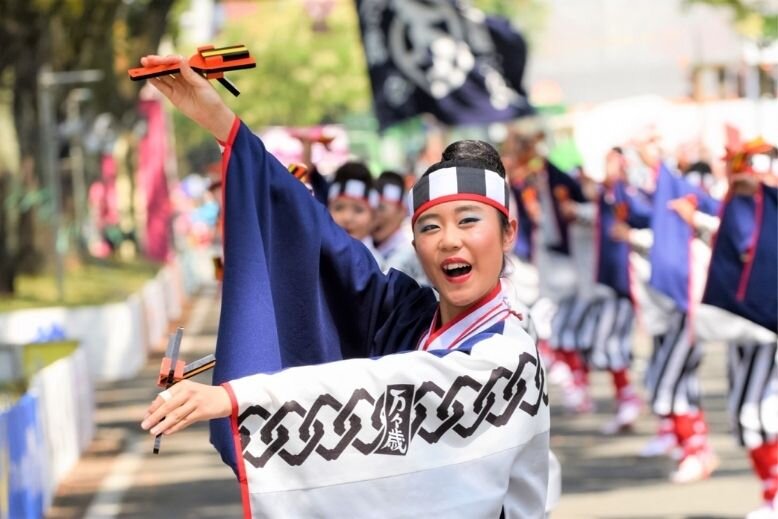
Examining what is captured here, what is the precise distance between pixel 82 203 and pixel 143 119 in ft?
6.38

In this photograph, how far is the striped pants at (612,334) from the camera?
15742 millimetres

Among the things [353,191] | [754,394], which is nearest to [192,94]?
[353,191]

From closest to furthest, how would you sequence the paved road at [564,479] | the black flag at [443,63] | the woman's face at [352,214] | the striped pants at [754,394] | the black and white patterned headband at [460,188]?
the black and white patterned headband at [460,188]
the woman's face at [352,214]
the striped pants at [754,394]
the paved road at [564,479]
the black flag at [443,63]

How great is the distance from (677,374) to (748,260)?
2.70 meters

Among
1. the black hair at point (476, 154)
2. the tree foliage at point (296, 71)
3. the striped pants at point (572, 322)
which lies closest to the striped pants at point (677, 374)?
the striped pants at point (572, 322)

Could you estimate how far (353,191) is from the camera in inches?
405

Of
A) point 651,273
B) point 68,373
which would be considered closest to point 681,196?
point 651,273

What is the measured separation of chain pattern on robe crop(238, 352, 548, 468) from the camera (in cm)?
500

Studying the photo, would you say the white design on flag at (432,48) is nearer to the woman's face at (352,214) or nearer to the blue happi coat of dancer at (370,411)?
the woman's face at (352,214)

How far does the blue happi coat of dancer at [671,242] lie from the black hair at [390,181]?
221 cm

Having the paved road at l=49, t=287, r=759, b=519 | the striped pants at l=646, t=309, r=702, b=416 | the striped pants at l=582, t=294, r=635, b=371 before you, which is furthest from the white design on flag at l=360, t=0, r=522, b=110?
the striped pants at l=646, t=309, r=702, b=416

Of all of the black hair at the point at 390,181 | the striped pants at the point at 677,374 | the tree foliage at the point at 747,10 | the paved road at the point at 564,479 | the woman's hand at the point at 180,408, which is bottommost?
the paved road at the point at 564,479

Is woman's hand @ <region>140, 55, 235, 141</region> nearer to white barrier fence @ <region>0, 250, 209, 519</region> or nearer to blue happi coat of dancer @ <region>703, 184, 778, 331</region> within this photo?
white barrier fence @ <region>0, 250, 209, 519</region>

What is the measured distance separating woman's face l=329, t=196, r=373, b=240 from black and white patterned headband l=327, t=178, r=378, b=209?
3 cm
